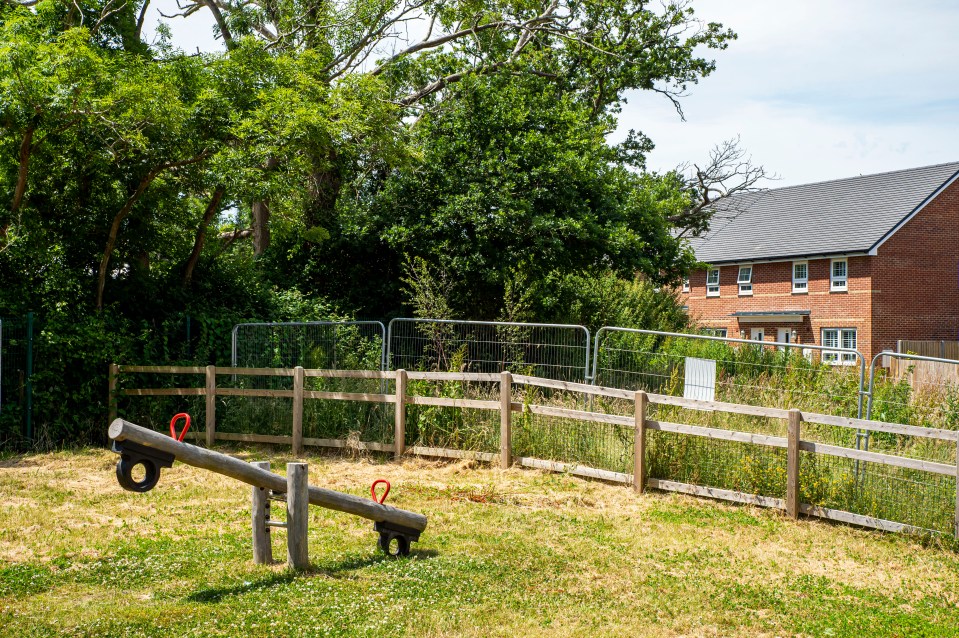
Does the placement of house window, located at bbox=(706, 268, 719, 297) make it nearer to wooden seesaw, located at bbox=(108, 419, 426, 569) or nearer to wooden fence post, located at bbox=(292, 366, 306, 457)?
wooden fence post, located at bbox=(292, 366, 306, 457)

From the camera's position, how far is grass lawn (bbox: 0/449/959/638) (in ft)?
18.4

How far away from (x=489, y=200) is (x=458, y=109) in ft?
9.97

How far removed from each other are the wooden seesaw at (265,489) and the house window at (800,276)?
35997mm

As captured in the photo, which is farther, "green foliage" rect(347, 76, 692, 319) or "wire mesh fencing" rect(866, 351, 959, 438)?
"green foliage" rect(347, 76, 692, 319)

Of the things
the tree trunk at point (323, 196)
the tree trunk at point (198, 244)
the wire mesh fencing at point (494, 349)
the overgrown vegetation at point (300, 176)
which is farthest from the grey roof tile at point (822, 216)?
the tree trunk at point (198, 244)

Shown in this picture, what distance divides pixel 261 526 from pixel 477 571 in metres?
1.79

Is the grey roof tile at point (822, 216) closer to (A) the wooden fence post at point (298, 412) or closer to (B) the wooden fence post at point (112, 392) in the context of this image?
(A) the wooden fence post at point (298, 412)

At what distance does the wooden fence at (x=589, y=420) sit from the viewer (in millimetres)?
8461

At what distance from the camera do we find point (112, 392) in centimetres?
1380

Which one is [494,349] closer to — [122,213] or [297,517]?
[122,213]

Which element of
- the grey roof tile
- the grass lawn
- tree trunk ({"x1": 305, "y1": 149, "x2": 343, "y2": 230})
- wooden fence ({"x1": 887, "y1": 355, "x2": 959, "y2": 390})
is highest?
the grey roof tile

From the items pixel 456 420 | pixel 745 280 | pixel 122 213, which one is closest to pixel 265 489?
pixel 456 420

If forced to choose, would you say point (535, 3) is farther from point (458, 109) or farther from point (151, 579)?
point (151, 579)

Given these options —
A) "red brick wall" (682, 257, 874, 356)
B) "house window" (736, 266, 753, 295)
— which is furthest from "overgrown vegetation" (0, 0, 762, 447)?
"house window" (736, 266, 753, 295)
